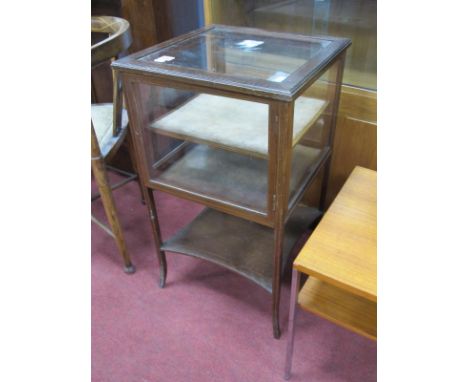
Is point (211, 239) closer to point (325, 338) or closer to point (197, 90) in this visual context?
point (325, 338)

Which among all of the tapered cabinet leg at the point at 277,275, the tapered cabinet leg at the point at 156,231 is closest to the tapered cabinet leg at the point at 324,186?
the tapered cabinet leg at the point at 277,275

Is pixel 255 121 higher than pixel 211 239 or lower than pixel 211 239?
higher

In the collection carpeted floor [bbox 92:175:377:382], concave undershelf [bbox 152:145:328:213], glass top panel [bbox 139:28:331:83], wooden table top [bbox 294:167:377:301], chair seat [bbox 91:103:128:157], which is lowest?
carpeted floor [bbox 92:175:377:382]

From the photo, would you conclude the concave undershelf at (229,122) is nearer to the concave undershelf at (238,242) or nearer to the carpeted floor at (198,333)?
the concave undershelf at (238,242)

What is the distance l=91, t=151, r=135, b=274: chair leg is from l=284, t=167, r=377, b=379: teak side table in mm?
719

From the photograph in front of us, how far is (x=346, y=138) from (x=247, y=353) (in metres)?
0.80

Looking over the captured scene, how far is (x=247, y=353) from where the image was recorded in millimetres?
1230

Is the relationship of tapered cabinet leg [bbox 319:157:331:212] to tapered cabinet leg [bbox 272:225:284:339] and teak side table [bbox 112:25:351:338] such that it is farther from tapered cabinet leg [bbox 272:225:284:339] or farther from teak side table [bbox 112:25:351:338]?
tapered cabinet leg [bbox 272:225:284:339]

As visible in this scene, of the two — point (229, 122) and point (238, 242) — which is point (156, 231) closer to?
point (238, 242)

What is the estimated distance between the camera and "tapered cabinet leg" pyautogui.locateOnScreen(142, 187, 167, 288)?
1.20 meters

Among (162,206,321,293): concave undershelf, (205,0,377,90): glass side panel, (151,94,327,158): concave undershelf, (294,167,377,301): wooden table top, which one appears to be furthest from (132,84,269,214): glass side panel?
(205,0,377,90): glass side panel

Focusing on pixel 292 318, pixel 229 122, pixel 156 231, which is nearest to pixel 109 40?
pixel 229 122

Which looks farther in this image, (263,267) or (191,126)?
(263,267)
